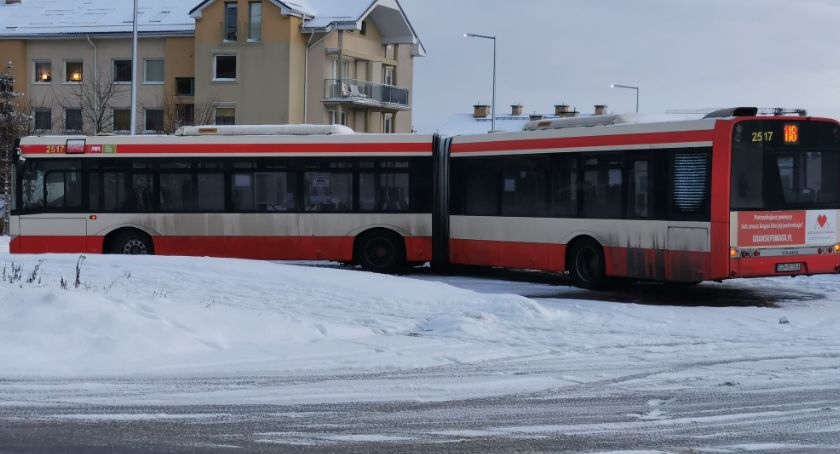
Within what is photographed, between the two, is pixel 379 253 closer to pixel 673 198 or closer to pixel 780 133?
pixel 673 198

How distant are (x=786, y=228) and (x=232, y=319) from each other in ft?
30.2

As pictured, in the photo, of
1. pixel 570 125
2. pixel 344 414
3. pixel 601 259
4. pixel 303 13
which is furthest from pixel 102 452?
pixel 303 13

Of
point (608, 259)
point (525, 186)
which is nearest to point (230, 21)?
point (525, 186)

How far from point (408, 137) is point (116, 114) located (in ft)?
132

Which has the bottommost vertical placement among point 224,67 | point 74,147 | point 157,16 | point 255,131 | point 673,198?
point 673,198

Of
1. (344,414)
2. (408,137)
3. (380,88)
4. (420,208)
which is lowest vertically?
(344,414)

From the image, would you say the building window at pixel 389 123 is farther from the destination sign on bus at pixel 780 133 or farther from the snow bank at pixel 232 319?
the snow bank at pixel 232 319

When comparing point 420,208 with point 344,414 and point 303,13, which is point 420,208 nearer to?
point 344,414

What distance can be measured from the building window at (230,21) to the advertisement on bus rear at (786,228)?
4382 cm

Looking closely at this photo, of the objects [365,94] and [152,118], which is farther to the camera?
[365,94]

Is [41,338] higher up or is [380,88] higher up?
[380,88]

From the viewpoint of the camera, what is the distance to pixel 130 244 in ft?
75.5

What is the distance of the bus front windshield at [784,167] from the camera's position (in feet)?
57.6

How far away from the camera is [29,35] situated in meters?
60.8
